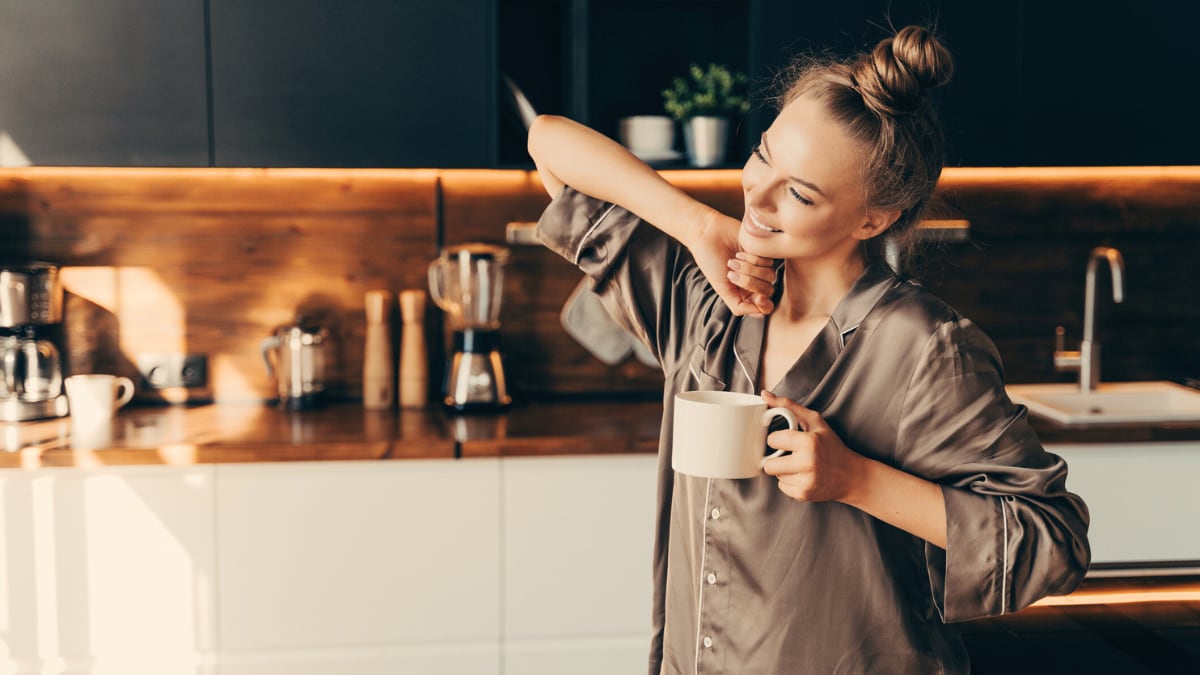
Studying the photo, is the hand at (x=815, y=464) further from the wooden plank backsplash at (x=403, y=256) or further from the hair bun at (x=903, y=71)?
the wooden plank backsplash at (x=403, y=256)

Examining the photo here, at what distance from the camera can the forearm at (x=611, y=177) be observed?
3.67ft

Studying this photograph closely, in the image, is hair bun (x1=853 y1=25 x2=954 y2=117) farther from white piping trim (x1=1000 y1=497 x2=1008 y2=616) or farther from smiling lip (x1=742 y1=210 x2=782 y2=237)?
white piping trim (x1=1000 y1=497 x2=1008 y2=616)

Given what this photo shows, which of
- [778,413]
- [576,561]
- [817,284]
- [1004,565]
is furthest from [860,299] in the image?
[576,561]

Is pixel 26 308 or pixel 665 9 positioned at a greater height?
pixel 665 9

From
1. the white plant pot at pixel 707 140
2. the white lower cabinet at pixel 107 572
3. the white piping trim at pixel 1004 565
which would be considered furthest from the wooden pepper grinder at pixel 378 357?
the white piping trim at pixel 1004 565

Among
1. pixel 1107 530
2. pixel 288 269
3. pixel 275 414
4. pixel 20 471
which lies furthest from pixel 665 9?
pixel 20 471

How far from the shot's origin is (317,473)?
2053 mm

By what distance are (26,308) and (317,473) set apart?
32.1 inches

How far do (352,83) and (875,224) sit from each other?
1495 millimetres

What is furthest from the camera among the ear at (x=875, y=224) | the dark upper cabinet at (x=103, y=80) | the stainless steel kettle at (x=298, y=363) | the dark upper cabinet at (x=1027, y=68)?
the stainless steel kettle at (x=298, y=363)

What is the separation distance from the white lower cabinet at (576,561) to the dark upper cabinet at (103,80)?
40.4 inches

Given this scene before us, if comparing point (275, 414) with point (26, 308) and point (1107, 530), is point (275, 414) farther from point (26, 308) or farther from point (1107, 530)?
point (1107, 530)

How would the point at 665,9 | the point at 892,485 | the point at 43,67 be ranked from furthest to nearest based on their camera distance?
the point at 665,9 < the point at 43,67 < the point at 892,485

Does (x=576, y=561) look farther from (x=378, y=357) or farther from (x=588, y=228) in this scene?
(x=588, y=228)
